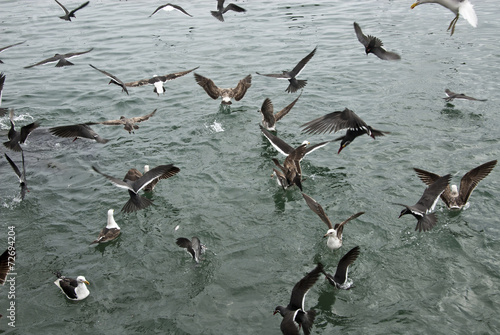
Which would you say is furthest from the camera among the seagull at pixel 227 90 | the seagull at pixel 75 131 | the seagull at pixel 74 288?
the seagull at pixel 227 90

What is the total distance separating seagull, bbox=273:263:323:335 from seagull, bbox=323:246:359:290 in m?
0.63

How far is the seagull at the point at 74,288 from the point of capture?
21.2 feet

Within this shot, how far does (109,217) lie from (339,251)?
402 cm

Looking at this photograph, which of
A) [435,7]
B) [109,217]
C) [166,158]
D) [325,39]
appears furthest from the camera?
[435,7]

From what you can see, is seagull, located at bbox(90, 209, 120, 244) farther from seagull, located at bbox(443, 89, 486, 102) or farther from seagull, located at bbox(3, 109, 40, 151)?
seagull, located at bbox(443, 89, 486, 102)

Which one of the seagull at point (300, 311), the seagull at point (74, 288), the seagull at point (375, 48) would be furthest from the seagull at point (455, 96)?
the seagull at point (74, 288)

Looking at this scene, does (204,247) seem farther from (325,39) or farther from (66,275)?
(325,39)

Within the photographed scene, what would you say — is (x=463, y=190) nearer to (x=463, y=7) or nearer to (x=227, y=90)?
(x=463, y=7)

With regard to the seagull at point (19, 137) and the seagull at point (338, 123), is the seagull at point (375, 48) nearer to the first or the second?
the seagull at point (338, 123)

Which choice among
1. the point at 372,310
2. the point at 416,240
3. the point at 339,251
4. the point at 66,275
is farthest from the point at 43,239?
the point at 416,240

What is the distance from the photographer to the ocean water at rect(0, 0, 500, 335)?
633 cm

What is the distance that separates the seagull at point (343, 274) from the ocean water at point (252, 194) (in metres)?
0.16

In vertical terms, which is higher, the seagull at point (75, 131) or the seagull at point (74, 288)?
the seagull at point (75, 131)

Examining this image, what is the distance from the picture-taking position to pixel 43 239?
795 centimetres
